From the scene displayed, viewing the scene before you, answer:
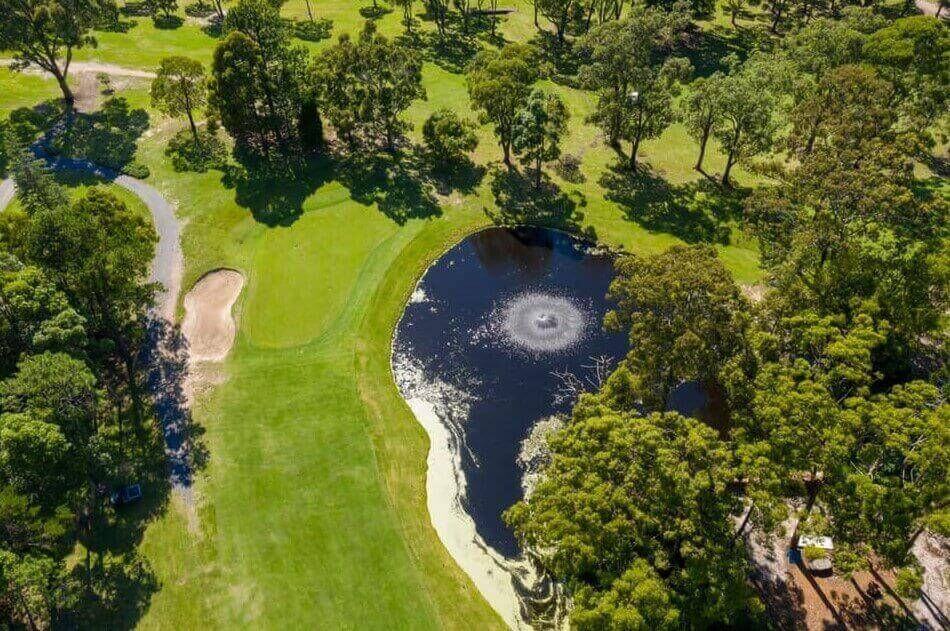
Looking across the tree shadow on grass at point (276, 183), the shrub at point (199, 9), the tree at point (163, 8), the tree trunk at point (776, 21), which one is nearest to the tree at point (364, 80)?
the tree shadow on grass at point (276, 183)

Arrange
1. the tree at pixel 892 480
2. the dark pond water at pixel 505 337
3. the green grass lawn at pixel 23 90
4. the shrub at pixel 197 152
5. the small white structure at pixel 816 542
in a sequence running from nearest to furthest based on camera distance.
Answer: the tree at pixel 892 480 < the small white structure at pixel 816 542 < the dark pond water at pixel 505 337 < the shrub at pixel 197 152 < the green grass lawn at pixel 23 90

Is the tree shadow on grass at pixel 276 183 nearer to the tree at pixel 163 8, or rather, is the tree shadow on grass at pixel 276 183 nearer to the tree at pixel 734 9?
the tree at pixel 163 8

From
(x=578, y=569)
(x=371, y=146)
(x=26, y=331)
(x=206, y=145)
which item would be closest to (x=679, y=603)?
(x=578, y=569)

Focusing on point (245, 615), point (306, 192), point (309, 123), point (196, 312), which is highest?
point (309, 123)

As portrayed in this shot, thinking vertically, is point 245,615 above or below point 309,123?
below

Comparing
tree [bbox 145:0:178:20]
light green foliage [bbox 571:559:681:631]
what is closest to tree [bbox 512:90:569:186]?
light green foliage [bbox 571:559:681:631]

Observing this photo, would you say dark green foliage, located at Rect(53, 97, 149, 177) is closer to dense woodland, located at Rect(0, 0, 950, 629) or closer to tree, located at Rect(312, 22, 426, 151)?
dense woodland, located at Rect(0, 0, 950, 629)

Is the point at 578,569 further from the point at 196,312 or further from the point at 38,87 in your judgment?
the point at 38,87
